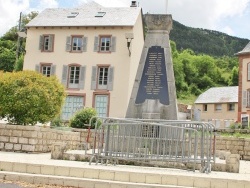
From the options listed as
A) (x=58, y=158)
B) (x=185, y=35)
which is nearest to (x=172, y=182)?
(x=58, y=158)

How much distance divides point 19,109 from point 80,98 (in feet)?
67.4

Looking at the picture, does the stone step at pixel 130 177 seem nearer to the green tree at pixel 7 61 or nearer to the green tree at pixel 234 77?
the green tree at pixel 7 61

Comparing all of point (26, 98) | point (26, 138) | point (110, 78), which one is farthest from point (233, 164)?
point (110, 78)

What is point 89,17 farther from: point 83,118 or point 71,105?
point 83,118

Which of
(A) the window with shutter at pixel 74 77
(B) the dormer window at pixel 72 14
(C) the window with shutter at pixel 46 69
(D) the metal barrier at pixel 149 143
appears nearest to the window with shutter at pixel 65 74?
(A) the window with shutter at pixel 74 77

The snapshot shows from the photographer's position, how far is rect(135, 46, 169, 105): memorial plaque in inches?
475

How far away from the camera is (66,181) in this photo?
6707 millimetres

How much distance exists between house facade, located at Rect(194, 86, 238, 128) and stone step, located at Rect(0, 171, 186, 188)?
141 feet

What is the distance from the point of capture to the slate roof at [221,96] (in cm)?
4953

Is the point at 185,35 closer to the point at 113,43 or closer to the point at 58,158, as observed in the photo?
the point at 113,43

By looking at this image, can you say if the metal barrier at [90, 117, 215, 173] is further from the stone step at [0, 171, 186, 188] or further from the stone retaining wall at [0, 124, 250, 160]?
the stone retaining wall at [0, 124, 250, 160]

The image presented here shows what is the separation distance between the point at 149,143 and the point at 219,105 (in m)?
43.5

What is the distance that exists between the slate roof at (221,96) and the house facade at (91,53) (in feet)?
62.4

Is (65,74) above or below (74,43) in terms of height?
below
